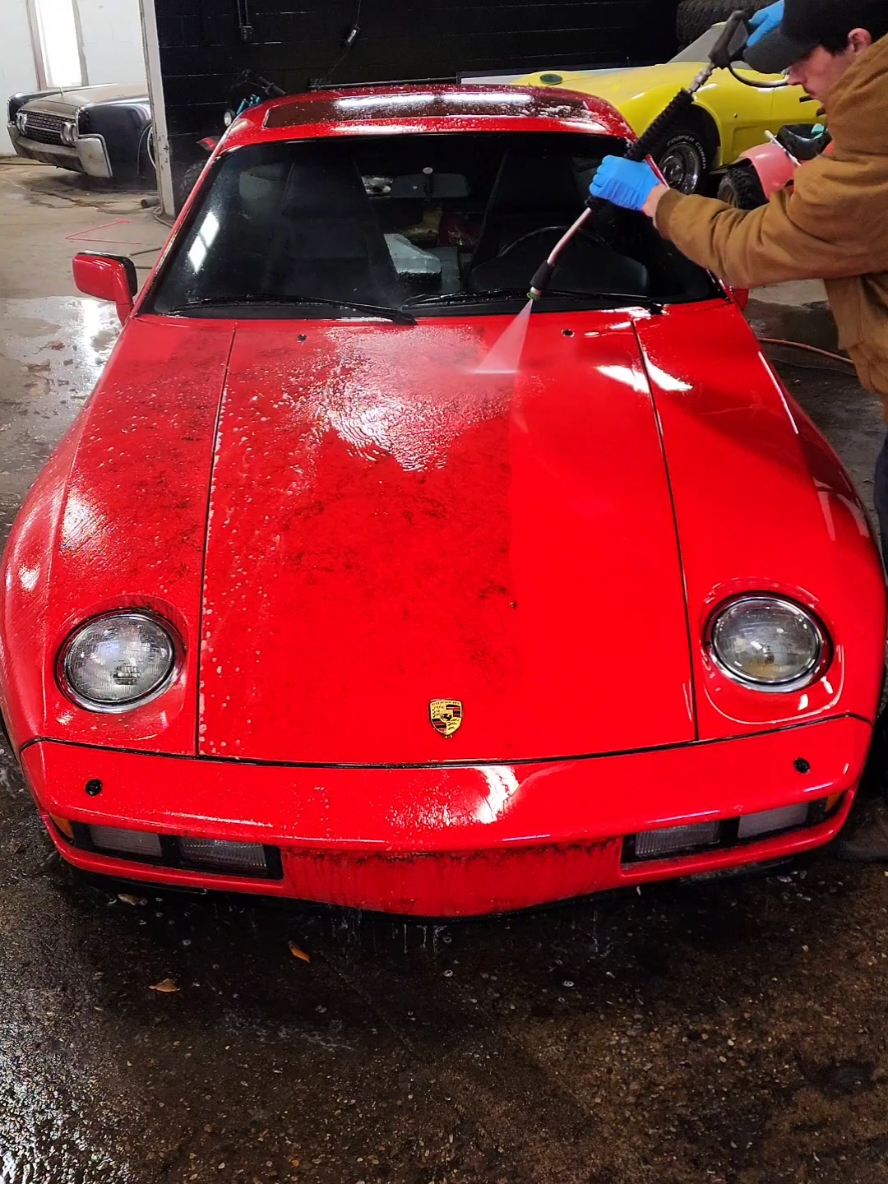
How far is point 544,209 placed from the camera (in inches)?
100

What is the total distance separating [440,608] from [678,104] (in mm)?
1153

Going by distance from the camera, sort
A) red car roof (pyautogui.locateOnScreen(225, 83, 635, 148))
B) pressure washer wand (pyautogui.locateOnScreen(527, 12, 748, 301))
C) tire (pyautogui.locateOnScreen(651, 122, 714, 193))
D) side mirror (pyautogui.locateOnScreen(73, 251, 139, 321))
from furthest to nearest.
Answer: tire (pyautogui.locateOnScreen(651, 122, 714, 193)) → side mirror (pyautogui.locateOnScreen(73, 251, 139, 321)) → red car roof (pyautogui.locateOnScreen(225, 83, 635, 148)) → pressure washer wand (pyautogui.locateOnScreen(527, 12, 748, 301))

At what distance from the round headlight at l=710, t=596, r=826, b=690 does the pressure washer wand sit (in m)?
0.96

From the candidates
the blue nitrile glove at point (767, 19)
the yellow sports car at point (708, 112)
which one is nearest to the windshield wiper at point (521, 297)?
the blue nitrile glove at point (767, 19)

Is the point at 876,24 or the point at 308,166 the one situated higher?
the point at 876,24

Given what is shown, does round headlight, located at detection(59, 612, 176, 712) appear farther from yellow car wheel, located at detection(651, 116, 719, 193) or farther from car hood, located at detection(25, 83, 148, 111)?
car hood, located at detection(25, 83, 148, 111)

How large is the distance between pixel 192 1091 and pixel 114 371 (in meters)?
1.50

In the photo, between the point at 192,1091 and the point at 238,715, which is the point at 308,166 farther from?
the point at 192,1091

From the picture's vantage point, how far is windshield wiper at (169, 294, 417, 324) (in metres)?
2.26

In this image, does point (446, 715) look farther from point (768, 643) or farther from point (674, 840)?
point (768, 643)

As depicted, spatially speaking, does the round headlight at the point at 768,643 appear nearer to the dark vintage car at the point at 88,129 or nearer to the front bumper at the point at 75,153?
the dark vintage car at the point at 88,129

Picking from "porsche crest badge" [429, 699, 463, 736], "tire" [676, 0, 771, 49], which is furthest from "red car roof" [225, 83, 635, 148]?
"tire" [676, 0, 771, 49]

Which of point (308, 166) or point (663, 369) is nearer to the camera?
point (663, 369)

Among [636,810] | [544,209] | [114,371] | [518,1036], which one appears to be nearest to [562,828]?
[636,810]
